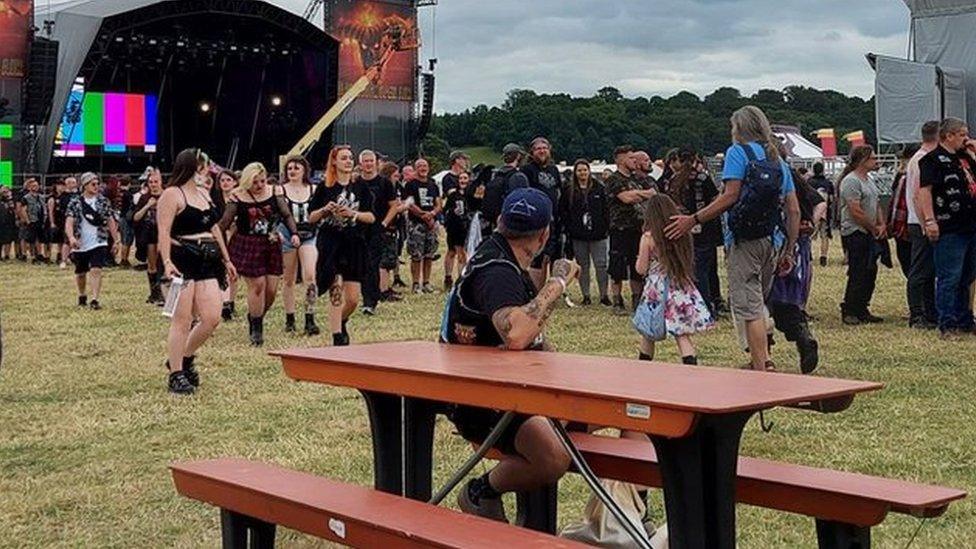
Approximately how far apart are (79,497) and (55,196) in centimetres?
1994

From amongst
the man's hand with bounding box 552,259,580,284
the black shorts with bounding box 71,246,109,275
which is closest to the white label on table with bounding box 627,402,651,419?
the man's hand with bounding box 552,259,580,284

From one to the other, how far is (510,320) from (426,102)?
39.5 meters

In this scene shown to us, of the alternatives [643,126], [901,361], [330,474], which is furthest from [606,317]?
[643,126]

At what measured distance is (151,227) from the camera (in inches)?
619

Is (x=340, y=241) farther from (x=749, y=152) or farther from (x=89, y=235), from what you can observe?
(x=89, y=235)

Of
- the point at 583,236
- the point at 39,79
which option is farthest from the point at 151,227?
the point at 39,79

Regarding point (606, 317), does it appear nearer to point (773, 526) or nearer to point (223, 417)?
point (223, 417)

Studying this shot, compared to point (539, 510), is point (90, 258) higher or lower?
higher

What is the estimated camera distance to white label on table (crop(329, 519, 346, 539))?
3.71m

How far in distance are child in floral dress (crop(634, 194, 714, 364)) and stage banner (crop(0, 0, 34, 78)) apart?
95.1 feet

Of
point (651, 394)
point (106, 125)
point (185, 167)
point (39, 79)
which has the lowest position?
point (651, 394)

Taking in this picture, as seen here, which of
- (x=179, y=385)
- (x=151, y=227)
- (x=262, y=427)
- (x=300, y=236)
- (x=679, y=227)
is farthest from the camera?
(x=151, y=227)

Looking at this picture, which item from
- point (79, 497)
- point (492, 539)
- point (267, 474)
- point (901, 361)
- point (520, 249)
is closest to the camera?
Result: point (492, 539)

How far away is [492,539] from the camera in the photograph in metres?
3.41
